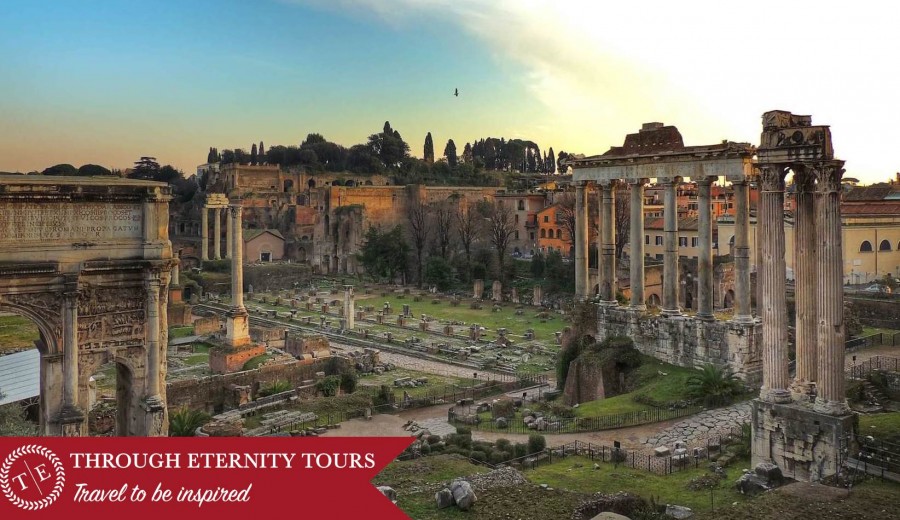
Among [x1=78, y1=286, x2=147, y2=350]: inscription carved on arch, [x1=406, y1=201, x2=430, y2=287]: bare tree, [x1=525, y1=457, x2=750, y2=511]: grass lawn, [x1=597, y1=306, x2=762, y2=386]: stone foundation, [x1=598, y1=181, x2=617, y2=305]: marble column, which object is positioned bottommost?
[x1=525, y1=457, x2=750, y2=511]: grass lawn

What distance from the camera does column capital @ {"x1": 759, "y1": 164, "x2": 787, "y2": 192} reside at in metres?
12.8

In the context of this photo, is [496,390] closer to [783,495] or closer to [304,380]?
[304,380]

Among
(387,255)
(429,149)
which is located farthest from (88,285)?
(429,149)

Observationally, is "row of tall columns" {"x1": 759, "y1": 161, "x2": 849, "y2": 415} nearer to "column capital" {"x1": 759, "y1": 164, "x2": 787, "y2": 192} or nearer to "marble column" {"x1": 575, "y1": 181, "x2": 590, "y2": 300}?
"column capital" {"x1": 759, "y1": 164, "x2": 787, "y2": 192}

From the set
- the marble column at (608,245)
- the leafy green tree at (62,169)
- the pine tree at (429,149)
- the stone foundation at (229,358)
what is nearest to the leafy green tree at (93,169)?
the leafy green tree at (62,169)

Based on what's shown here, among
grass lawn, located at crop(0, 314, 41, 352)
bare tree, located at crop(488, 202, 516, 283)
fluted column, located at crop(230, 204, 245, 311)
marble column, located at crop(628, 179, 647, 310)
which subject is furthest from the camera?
bare tree, located at crop(488, 202, 516, 283)

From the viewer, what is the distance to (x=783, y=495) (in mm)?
10430

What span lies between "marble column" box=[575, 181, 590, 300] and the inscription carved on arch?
1365 centimetres

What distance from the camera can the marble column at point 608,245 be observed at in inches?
910

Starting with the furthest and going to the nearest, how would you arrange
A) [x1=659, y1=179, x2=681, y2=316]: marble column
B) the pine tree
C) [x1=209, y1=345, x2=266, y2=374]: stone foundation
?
the pine tree, [x1=209, y1=345, x2=266, y2=374]: stone foundation, [x1=659, y1=179, x2=681, y2=316]: marble column

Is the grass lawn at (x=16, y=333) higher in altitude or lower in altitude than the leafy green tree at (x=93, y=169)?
lower

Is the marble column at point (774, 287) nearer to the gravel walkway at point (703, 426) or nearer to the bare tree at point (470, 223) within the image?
the gravel walkway at point (703, 426)

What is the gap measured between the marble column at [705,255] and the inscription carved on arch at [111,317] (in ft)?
46.4

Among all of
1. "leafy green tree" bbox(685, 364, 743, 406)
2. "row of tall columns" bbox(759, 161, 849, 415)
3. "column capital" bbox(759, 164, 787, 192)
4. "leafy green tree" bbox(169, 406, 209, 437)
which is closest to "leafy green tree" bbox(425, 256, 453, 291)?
"leafy green tree" bbox(169, 406, 209, 437)
